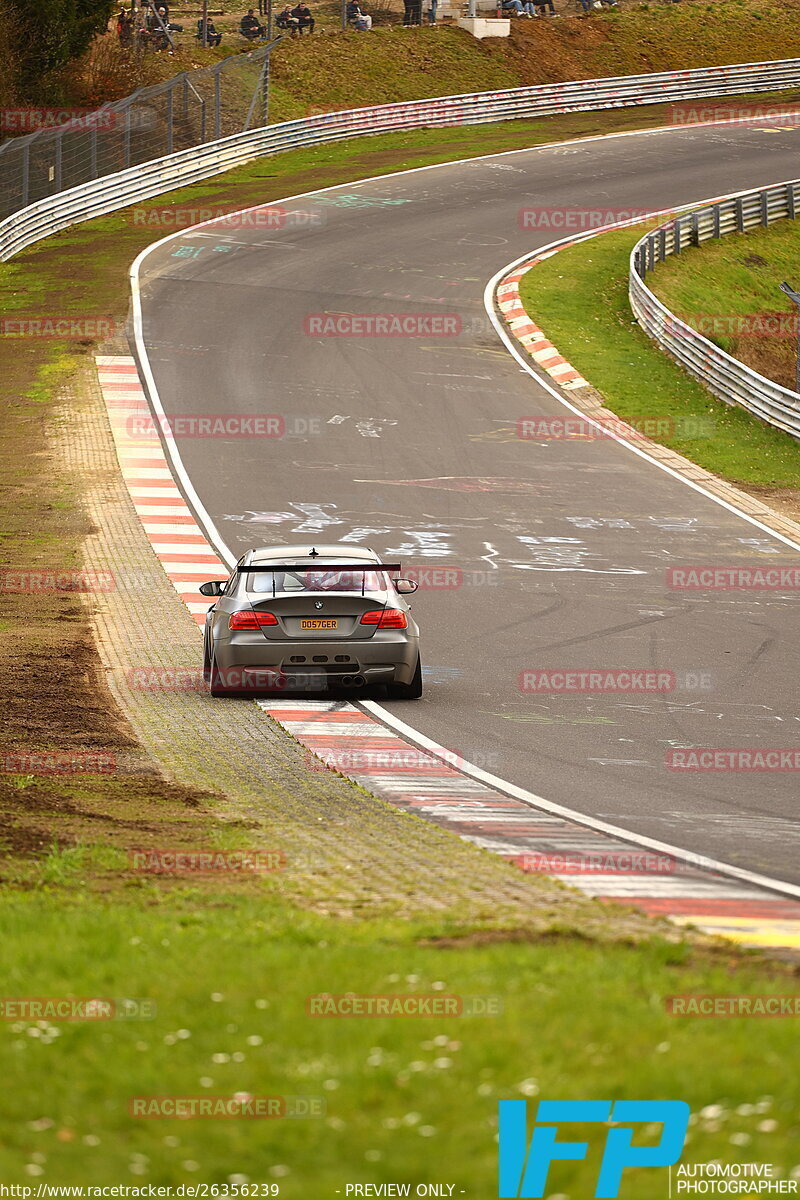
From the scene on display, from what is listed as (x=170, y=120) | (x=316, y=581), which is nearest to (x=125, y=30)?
(x=170, y=120)

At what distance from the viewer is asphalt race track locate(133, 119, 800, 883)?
13.3 m

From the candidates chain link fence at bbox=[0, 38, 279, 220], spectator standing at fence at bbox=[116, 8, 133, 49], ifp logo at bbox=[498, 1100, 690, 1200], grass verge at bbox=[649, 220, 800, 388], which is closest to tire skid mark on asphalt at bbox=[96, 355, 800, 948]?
ifp logo at bbox=[498, 1100, 690, 1200]

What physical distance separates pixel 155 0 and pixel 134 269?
3543 cm

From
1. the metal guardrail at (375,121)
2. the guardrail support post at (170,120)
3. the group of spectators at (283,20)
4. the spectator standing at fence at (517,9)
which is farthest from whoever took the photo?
the spectator standing at fence at (517,9)

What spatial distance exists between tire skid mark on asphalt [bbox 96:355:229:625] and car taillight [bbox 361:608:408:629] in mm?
4782

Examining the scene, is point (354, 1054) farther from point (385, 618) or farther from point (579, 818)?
point (385, 618)

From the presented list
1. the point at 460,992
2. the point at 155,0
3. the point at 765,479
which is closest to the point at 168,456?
the point at 765,479

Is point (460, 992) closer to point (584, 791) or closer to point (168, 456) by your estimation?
point (584, 791)

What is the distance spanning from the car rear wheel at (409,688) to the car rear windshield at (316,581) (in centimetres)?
92

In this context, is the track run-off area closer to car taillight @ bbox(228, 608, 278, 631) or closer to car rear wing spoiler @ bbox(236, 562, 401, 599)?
car taillight @ bbox(228, 608, 278, 631)

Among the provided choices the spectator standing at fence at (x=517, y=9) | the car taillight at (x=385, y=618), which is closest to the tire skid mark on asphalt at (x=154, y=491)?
the car taillight at (x=385, y=618)

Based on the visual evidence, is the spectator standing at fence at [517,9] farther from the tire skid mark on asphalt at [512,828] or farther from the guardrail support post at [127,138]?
the tire skid mark on asphalt at [512,828]

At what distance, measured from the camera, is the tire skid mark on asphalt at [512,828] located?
8.03 meters

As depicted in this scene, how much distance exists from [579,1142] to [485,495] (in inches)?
879
